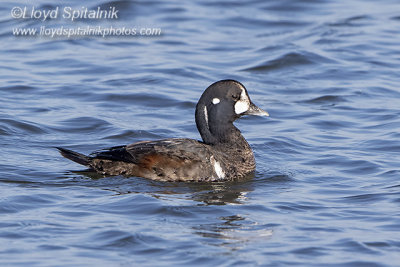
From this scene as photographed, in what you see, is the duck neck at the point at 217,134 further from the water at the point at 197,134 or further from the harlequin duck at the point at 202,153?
the water at the point at 197,134

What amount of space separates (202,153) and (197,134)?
2440 mm

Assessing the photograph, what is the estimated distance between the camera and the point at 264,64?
1609 cm

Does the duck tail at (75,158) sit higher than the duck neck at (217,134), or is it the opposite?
the duck neck at (217,134)

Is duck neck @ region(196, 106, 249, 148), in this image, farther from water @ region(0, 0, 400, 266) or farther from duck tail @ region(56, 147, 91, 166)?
duck tail @ region(56, 147, 91, 166)

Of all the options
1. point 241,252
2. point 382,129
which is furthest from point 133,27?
point 241,252

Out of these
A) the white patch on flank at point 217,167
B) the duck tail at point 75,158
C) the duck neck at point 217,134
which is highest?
the duck neck at point 217,134

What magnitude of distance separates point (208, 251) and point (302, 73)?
864 centimetres

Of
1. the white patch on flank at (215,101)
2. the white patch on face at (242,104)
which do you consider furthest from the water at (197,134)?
the white patch on flank at (215,101)

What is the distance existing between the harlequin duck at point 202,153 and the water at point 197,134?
0.52ft

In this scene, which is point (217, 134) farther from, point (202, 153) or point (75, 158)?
point (75, 158)

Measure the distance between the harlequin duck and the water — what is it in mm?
160

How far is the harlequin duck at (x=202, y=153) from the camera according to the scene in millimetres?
9586

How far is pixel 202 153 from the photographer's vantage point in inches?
381

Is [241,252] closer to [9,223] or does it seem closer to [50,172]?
[9,223]
